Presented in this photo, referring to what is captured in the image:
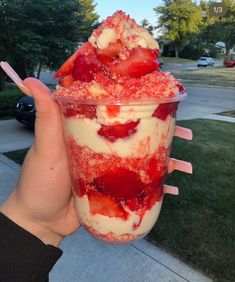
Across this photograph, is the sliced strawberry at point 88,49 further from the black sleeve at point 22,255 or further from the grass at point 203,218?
the grass at point 203,218

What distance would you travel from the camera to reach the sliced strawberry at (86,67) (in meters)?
1.18

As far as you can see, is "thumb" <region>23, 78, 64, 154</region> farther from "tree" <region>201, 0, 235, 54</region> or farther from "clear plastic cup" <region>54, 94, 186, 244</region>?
"tree" <region>201, 0, 235, 54</region>

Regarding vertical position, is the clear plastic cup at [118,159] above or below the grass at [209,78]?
above


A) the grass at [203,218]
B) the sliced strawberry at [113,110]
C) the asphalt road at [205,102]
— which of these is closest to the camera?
the sliced strawberry at [113,110]

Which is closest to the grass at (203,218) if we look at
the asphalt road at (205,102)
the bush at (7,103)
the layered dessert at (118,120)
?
the layered dessert at (118,120)

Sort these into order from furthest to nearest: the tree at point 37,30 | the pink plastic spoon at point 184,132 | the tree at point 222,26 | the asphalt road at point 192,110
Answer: the tree at point 222,26, the tree at point 37,30, the asphalt road at point 192,110, the pink plastic spoon at point 184,132

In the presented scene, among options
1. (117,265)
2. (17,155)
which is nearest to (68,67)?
(117,265)

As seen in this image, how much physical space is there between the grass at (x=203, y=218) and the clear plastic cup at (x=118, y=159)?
2.16 meters

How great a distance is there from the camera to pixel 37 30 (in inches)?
515

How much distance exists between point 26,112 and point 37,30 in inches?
222

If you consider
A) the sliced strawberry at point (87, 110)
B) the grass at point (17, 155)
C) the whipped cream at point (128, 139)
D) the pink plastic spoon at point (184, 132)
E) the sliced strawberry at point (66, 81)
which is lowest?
the grass at point (17, 155)

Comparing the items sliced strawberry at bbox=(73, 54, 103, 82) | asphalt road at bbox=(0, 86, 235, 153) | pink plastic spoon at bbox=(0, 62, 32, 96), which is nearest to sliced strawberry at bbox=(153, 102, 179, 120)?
sliced strawberry at bbox=(73, 54, 103, 82)

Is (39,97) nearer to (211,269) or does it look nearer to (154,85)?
(154,85)

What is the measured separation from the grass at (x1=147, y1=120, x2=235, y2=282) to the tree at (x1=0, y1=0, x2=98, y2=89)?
8244mm
